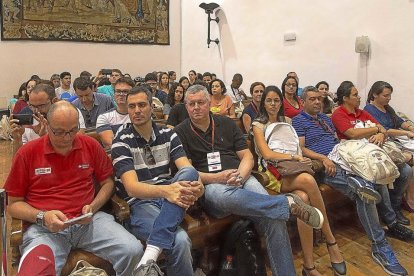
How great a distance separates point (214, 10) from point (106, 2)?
2.45m

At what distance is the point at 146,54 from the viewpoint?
28.5 feet

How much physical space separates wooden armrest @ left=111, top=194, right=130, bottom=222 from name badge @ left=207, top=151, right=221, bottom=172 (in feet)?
2.18

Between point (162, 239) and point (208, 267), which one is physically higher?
point (162, 239)

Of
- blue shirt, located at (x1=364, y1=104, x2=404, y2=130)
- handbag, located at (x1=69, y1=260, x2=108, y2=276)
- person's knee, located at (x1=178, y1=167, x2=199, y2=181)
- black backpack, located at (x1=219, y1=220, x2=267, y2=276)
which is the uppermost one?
blue shirt, located at (x1=364, y1=104, x2=404, y2=130)

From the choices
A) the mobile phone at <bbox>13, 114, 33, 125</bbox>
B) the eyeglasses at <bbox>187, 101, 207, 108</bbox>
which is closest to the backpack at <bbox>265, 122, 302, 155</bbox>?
the eyeglasses at <bbox>187, 101, 207, 108</bbox>

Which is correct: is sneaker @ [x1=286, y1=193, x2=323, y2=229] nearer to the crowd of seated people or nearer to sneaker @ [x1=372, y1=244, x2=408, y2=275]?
the crowd of seated people

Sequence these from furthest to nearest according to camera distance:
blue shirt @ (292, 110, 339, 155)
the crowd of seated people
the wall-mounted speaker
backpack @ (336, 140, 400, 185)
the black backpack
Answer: the wall-mounted speaker
blue shirt @ (292, 110, 339, 155)
backpack @ (336, 140, 400, 185)
the black backpack
the crowd of seated people

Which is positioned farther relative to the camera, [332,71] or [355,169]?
[332,71]

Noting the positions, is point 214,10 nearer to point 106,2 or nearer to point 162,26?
point 162,26

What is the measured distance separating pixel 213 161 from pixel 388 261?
4.54ft

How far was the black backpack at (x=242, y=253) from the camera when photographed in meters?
2.06

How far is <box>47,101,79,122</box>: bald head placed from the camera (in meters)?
1.83

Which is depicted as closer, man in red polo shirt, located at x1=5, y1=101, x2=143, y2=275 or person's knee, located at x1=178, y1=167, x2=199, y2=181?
man in red polo shirt, located at x1=5, y1=101, x2=143, y2=275

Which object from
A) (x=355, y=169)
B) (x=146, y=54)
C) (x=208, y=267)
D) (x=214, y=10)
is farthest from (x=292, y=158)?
Result: (x=146, y=54)
